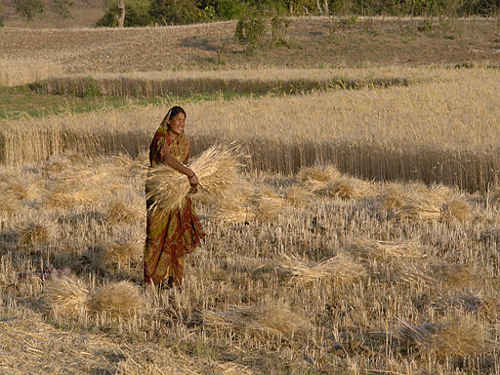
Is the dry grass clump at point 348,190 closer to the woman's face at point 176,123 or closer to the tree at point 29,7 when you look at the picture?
the woman's face at point 176,123

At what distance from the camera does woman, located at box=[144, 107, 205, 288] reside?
4.96 m

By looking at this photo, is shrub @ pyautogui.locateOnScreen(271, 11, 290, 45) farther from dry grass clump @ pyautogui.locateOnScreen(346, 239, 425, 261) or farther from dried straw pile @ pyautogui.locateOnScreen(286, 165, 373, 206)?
dry grass clump @ pyautogui.locateOnScreen(346, 239, 425, 261)

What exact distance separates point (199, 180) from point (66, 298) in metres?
1.34

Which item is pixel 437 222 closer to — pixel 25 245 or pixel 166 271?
pixel 166 271

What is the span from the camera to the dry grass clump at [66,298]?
4.54m

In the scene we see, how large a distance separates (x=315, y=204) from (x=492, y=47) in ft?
82.0

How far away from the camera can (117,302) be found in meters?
4.48

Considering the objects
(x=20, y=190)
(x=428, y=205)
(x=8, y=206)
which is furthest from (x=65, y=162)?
(x=428, y=205)

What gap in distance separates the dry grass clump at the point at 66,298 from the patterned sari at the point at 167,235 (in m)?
0.61

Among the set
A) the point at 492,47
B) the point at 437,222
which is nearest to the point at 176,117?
the point at 437,222

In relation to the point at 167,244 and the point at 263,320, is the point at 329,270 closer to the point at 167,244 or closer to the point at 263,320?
the point at 263,320

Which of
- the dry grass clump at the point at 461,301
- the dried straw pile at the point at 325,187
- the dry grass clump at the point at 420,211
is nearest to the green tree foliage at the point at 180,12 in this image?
the dried straw pile at the point at 325,187

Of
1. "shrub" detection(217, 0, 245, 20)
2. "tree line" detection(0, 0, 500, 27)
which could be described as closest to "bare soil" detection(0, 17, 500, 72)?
"tree line" detection(0, 0, 500, 27)

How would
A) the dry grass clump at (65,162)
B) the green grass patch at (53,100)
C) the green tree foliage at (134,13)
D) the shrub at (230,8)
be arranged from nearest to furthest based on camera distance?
the dry grass clump at (65,162) < the green grass patch at (53,100) < the shrub at (230,8) < the green tree foliage at (134,13)
